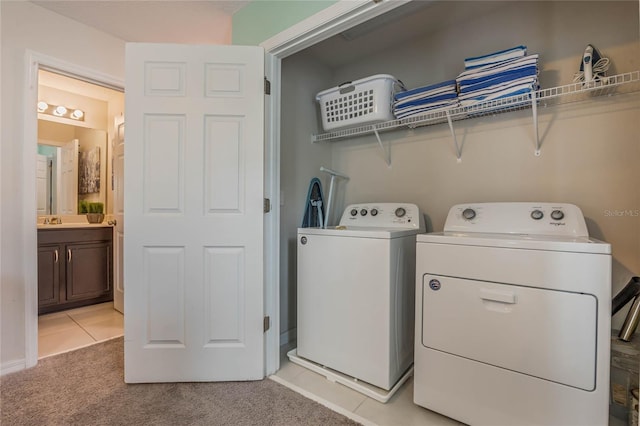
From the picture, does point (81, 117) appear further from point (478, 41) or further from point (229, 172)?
point (478, 41)

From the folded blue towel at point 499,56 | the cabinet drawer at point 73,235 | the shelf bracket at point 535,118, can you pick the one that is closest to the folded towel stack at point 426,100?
the folded blue towel at point 499,56

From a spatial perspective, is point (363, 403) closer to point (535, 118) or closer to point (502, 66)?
point (535, 118)

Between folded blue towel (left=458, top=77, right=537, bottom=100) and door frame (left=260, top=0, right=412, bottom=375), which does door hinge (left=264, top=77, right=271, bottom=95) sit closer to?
door frame (left=260, top=0, right=412, bottom=375)

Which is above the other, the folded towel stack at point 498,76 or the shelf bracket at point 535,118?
the folded towel stack at point 498,76

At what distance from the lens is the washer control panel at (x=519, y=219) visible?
1413mm

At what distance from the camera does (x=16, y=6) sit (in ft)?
5.93

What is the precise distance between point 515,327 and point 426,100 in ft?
4.38

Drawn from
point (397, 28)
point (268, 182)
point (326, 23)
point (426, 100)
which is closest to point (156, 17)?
point (326, 23)

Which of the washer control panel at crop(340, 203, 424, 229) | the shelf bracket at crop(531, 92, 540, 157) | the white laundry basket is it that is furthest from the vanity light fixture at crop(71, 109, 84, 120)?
the shelf bracket at crop(531, 92, 540, 157)

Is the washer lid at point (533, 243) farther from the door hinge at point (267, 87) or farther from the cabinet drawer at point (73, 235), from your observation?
the cabinet drawer at point (73, 235)

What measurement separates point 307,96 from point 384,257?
1.50 meters

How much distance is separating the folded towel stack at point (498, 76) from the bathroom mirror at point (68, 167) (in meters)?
3.89

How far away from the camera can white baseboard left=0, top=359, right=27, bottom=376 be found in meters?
1.75

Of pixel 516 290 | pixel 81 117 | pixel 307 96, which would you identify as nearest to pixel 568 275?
pixel 516 290
